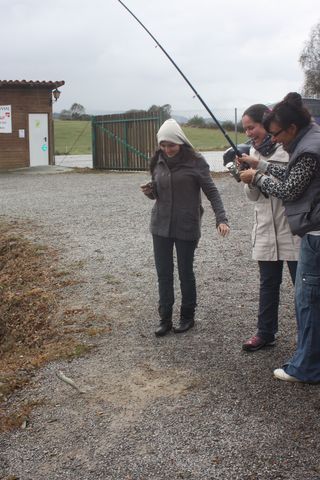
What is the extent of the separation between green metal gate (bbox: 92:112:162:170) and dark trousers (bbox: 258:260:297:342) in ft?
50.2

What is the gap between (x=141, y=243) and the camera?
8.75 meters

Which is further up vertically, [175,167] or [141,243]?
[175,167]

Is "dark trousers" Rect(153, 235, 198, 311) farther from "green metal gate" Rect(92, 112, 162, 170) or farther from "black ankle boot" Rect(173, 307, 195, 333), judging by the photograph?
"green metal gate" Rect(92, 112, 162, 170)

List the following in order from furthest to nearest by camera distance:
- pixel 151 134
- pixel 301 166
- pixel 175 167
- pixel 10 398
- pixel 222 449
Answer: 1. pixel 151 134
2. pixel 175 167
3. pixel 10 398
4. pixel 301 166
5. pixel 222 449

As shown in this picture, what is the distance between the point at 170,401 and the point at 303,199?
1557 mm

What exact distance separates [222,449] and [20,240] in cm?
664

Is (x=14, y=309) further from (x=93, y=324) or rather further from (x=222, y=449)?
(x=222, y=449)

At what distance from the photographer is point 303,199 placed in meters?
3.68

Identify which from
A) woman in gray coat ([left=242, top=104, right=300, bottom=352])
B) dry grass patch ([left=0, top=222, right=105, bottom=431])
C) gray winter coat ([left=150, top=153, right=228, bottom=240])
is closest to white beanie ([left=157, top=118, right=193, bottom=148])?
gray winter coat ([left=150, top=153, right=228, bottom=240])

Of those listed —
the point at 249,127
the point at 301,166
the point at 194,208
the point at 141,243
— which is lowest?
the point at 141,243

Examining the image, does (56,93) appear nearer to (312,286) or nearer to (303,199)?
(303,199)

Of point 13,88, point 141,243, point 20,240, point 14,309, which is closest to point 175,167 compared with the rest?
point 14,309

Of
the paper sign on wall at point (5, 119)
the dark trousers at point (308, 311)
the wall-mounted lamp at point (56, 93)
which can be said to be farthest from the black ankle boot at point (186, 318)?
the wall-mounted lamp at point (56, 93)

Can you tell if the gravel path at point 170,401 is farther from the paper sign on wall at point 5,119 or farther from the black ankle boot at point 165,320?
the paper sign on wall at point 5,119
